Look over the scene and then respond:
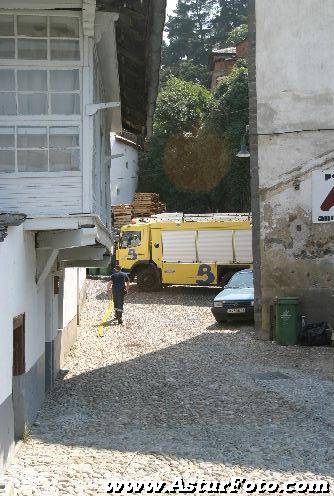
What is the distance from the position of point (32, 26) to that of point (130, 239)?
1697cm

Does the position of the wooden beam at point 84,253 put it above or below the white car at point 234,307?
above

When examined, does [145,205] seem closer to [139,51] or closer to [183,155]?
[183,155]

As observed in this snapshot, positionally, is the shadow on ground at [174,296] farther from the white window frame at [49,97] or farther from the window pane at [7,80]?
the window pane at [7,80]

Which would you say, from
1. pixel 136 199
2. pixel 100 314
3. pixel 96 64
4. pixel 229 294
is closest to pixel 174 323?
pixel 229 294

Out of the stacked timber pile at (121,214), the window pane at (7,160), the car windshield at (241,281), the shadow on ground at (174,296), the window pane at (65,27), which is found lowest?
the shadow on ground at (174,296)

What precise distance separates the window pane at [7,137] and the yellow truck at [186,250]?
1578 cm

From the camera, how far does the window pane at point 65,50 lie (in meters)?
8.29

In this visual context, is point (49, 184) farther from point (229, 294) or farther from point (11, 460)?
point (229, 294)

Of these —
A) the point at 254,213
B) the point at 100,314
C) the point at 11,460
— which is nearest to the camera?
the point at 11,460

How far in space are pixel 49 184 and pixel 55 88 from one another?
126cm

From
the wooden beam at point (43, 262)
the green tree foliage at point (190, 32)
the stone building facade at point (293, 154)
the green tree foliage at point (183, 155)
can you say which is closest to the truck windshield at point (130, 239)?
the stone building facade at point (293, 154)

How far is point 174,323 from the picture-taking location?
1853 cm

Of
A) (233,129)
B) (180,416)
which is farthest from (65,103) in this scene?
(233,129)

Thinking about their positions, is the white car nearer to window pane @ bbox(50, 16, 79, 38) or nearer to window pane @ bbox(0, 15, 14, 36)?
window pane @ bbox(50, 16, 79, 38)
